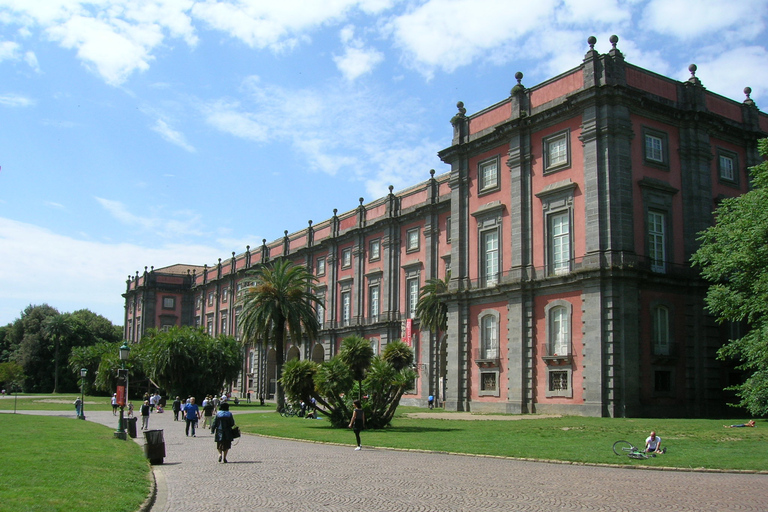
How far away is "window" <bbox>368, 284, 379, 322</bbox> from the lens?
58.5 meters

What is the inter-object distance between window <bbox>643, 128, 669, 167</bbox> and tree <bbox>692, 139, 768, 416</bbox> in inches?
199

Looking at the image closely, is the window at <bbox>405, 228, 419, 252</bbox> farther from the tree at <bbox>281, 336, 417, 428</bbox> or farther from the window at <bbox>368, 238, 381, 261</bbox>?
the tree at <bbox>281, 336, 417, 428</bbox>

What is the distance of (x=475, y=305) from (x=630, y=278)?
32.3 feet

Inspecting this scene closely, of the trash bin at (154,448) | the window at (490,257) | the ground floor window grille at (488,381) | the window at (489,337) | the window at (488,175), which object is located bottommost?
the trash bin at (154,448)

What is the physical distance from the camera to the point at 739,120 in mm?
38750

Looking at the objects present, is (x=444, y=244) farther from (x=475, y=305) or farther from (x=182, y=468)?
(x=182, y=468)

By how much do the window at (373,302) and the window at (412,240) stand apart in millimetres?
5483

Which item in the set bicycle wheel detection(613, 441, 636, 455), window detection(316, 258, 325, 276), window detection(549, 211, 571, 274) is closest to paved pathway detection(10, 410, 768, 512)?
bicycle wheel detection(613, 441, 636, 455)

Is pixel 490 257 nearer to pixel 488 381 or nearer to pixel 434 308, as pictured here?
pixel 488 381

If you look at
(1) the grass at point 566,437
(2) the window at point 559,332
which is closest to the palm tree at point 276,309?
(1) the grass at point 566,437

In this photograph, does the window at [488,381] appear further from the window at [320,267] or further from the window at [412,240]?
the window at [320,267]

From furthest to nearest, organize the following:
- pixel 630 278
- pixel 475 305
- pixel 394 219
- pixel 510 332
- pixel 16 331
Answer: pixel 16 331 → pixel 394 219 → pixel 475 305 → pixel 510 332 → pixel 630 278

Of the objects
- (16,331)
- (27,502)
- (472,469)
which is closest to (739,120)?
(472,469)

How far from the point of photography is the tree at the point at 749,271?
2744 centimetres
